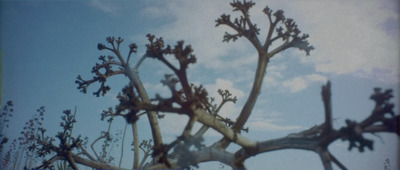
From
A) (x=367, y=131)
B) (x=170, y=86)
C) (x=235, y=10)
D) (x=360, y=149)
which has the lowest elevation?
(x=360, y=149)

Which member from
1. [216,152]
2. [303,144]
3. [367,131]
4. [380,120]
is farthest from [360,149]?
[216,152]

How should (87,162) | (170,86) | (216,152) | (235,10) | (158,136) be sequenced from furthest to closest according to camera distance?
(235,10) < (158,136) < (87,162) < (216,152) < (170,86)

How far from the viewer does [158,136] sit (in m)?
6.19

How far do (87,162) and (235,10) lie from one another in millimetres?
6050

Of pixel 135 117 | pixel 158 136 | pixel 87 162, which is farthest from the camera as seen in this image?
pixel 158 136

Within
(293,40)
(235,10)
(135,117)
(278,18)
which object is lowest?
(135,117)

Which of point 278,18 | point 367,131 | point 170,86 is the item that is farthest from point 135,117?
point 278,18

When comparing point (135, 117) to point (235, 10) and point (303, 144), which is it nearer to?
point (303, 144)

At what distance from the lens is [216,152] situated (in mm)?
4984

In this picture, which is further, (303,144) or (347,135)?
(303,144)

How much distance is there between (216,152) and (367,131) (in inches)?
114

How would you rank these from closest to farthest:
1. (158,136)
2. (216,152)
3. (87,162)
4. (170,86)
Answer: (170,86), (216,152), (87,162), (158,136)

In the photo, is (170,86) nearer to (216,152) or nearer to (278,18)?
(216,152)

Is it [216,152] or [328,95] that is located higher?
[328,95]
